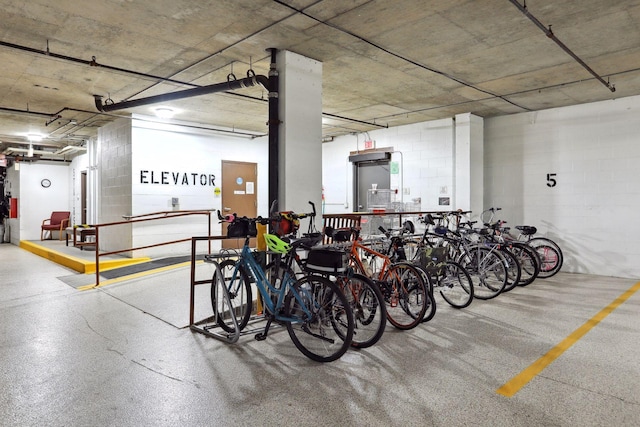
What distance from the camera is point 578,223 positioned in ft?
22.2

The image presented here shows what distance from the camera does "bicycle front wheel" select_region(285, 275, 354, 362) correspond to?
118 inches

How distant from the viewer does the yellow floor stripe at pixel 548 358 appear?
8.35ft

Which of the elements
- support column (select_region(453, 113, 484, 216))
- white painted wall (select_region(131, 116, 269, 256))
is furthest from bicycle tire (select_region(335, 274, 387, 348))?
white painted wall (select_region(131, 116, 269, 256))

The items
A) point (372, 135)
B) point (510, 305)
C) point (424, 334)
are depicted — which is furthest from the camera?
point (372, 135)

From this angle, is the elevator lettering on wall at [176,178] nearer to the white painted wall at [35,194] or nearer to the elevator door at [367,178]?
the elevator door at [367,178]

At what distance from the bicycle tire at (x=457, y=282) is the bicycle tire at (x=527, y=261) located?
148 cm

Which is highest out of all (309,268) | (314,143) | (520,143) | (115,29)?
(115,29)

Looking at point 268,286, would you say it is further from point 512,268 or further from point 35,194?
point 35,194

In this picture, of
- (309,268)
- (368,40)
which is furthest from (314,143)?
(309,268)

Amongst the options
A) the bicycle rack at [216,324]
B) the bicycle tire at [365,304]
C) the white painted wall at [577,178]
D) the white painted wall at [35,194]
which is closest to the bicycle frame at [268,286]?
the bicycle rack at [216,324]

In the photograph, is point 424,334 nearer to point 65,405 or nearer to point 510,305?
point 510,305

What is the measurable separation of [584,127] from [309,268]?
19.6 ft

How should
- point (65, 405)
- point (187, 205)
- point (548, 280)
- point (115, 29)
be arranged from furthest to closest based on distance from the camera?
point (187, 205), point (548, 280), point (115, 29), point (65, 405)

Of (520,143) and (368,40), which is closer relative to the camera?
(368,40)
